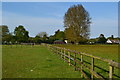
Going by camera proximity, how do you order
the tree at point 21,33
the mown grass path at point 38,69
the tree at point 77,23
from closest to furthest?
the mown grass path at point 38,69 < the tree at point 77,23 < the tree at point 21,33

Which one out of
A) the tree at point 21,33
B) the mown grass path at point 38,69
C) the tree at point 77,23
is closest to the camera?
the mown grass path at point 38,69

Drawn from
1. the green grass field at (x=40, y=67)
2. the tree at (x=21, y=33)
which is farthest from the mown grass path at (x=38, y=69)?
the tree at (x=21, y=33)

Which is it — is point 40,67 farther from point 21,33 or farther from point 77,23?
point 21,33

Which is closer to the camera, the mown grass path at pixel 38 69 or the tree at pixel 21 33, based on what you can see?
the mown grass path at pixel 38 69

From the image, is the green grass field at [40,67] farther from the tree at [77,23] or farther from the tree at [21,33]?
the tree at [21,33]

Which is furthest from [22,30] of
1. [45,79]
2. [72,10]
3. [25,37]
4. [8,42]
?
[45,79]

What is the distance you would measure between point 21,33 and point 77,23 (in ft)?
156

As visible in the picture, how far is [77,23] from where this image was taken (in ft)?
175

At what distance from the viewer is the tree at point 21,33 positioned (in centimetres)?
9112

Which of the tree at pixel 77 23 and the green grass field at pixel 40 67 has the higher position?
the tree at pixel 77 23

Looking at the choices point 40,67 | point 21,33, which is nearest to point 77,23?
point 40,67

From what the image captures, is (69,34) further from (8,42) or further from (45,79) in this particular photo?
(45,79)

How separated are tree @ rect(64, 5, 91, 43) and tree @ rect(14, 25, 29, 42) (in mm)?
40051

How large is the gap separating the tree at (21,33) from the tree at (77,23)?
4005cm
